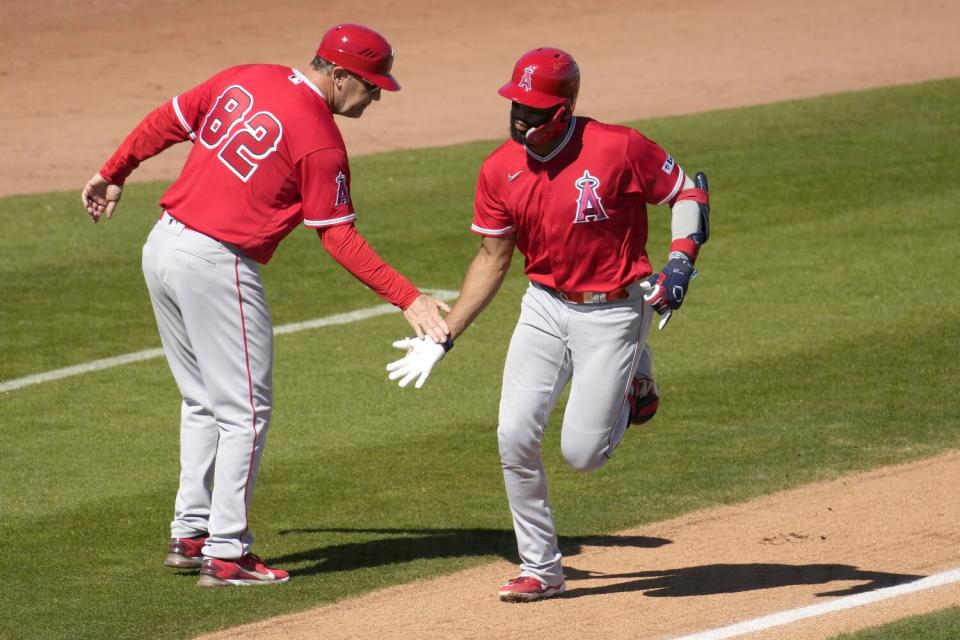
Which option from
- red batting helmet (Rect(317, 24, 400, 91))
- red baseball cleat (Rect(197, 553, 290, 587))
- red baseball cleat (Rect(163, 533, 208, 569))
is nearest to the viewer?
red batting helmet (Rect(317, 24, 400, 91))

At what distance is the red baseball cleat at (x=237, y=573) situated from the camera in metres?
6.79

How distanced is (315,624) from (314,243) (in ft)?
25.2

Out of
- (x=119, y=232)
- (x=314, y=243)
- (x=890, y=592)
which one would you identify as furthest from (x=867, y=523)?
(x=119, y=232)

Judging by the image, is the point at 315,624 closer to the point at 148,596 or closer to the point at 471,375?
the point at 148,596

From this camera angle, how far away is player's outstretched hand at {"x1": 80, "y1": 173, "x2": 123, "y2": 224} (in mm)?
7367

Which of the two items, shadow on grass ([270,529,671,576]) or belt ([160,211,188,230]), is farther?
shadow on grass ([270,529,671,576])

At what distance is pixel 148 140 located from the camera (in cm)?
717

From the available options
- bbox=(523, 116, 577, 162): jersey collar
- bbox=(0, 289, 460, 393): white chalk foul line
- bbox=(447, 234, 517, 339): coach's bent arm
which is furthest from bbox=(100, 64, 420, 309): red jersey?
bbox=(0, 289, 460, 393): white chalk foul line

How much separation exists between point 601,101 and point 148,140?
13.9m

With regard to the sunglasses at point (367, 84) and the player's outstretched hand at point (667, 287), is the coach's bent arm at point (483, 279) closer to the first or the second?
the player's outstretched hand at point (667, 287)

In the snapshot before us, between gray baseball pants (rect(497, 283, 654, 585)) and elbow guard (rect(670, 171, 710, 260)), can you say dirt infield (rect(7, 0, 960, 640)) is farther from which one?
elbow guard (rect(670, 171, 710, 260))

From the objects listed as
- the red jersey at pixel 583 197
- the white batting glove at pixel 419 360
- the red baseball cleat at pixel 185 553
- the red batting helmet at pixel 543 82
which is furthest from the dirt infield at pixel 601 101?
the red batting helmet at pixel 543 82

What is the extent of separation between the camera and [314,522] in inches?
307

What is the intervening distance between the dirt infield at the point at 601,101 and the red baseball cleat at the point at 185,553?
0.82m
